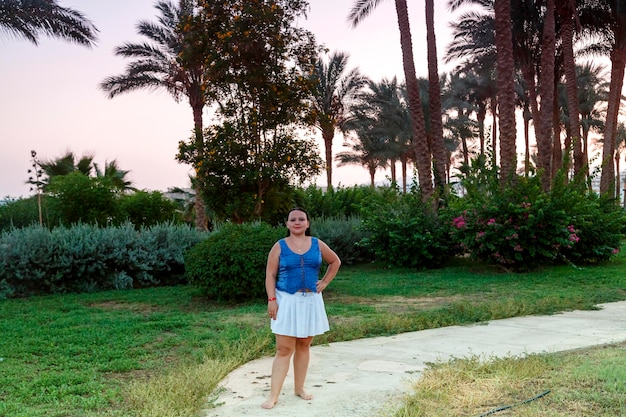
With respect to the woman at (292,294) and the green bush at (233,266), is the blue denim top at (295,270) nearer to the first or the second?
the woman at (292,294)

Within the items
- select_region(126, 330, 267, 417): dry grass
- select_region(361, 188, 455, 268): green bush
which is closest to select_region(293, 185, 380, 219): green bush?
select_region(361, 188, 455, 268): green bush

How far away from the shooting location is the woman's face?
5125 millimetres

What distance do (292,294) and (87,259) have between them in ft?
29.1

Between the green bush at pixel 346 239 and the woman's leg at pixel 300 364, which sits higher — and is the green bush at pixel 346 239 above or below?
above

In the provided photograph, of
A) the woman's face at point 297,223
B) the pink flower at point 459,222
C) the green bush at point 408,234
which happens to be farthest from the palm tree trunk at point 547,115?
the woman's face at point 297,223

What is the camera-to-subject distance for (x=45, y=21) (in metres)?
21.2

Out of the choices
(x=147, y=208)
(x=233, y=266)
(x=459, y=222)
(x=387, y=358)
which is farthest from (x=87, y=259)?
(x=147, y=208)

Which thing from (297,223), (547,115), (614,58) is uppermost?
(614,58)

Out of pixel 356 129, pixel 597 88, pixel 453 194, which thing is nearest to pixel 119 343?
pixel 453 194

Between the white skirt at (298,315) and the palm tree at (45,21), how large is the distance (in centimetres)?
1869

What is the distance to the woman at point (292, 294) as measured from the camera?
504cm

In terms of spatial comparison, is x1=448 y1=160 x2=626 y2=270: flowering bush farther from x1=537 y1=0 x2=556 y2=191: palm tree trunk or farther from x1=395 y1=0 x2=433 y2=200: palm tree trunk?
x1=395 y1=0 x2=433 y2=200: palm tree trunk

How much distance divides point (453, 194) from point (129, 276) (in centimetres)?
946

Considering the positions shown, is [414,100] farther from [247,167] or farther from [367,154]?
[367,154]
